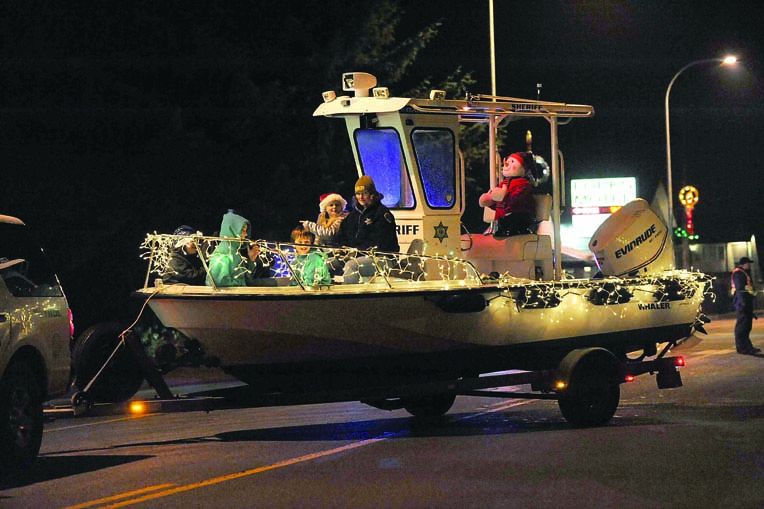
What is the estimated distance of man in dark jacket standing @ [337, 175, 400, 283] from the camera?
39.5 feet

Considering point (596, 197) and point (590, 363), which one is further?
point (596, 197)

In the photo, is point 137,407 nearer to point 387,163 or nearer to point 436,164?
point 387,163

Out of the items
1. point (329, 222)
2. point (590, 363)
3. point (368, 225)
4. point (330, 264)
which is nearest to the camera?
point (330, 264)

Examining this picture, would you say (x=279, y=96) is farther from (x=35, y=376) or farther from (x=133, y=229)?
(x=35, y=376)

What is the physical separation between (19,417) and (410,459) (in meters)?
3.41

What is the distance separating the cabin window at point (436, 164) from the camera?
13117mm

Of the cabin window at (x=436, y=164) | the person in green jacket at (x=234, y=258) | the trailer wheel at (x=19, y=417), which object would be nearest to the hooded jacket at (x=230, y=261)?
the person in green jacket at (x=234, y=258)

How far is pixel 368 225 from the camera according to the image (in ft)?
39.6

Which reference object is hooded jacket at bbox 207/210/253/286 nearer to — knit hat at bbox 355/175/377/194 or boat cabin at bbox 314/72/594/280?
knit hat at bbox 355/175/377/194

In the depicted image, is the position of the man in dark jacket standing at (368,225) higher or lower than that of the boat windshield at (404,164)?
lower

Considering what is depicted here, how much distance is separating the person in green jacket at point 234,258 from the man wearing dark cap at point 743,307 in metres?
14.3

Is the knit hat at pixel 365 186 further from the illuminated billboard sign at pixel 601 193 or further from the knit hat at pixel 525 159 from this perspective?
the illuminated billboard sign at pixel 601 193

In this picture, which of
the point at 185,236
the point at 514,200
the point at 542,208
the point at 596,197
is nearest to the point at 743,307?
the point at 542,208

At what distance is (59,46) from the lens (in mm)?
26031
